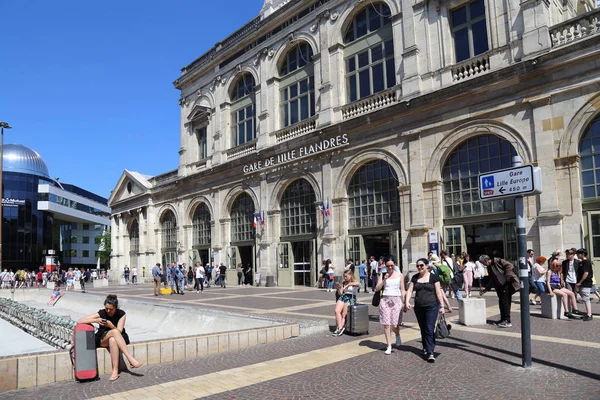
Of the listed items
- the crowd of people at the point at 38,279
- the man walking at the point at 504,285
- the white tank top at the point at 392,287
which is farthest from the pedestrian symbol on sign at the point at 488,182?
the crowd of people at the point at 38,279

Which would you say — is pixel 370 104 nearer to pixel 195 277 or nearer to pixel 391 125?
pixel 391 125

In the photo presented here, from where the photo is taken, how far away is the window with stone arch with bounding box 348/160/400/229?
21.6 meters

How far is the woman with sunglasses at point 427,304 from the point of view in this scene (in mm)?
7419

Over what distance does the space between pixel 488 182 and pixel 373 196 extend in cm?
1516

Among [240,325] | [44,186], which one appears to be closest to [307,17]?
[240,325]

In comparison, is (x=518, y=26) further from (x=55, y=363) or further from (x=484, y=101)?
(x=55, y=363)

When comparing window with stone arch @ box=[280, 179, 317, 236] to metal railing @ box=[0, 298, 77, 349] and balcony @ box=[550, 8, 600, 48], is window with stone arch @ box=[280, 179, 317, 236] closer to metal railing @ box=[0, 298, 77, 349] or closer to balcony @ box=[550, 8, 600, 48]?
balcony @ box=[550, 8, 600, 48]

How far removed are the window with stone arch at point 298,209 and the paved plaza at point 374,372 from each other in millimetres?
16198

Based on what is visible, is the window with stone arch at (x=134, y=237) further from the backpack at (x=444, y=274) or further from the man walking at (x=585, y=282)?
the man walking at (x=585, y=282)

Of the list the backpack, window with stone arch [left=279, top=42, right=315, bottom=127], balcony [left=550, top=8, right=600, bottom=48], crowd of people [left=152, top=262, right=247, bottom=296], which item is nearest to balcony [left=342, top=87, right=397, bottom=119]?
window with stone arch [left=279, top=42, right=315, bottom=127]

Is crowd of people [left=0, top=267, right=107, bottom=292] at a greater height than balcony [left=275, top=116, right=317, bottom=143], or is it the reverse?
balcony [left=275, top=116, right=317, bottom=143]

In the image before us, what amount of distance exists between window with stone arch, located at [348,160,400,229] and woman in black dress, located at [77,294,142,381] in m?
15.6

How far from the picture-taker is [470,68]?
62.9 ft

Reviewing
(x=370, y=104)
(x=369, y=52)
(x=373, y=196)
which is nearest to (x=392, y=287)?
(x=373, y=196)
